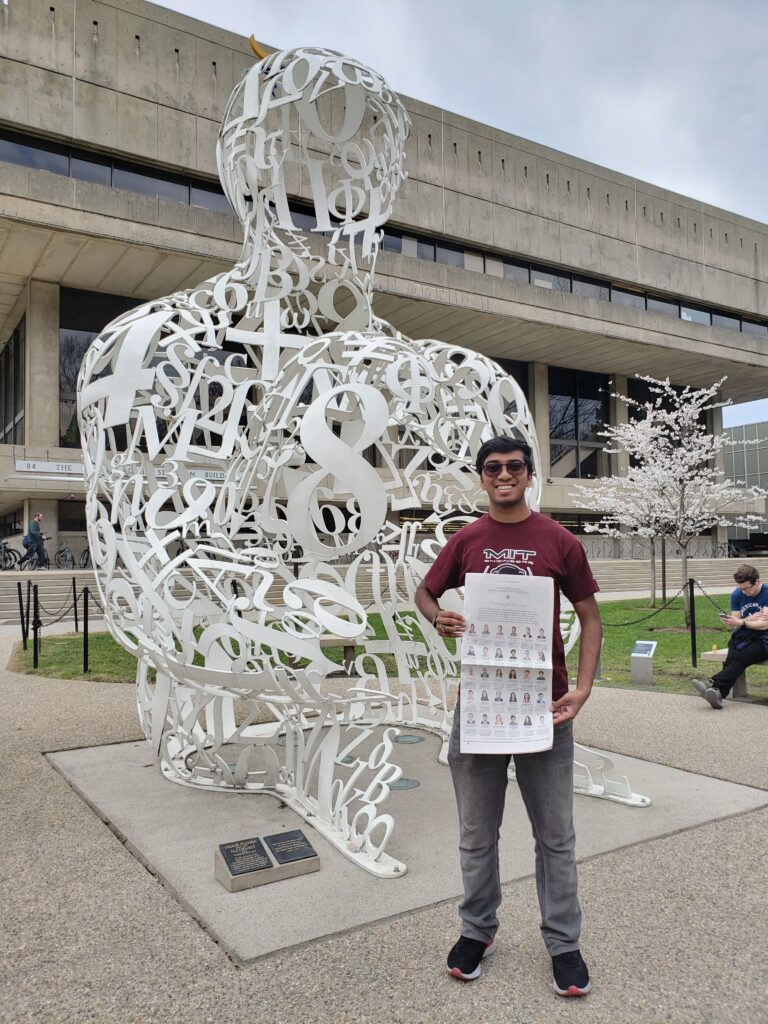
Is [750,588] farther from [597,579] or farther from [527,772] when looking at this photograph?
[597,579]

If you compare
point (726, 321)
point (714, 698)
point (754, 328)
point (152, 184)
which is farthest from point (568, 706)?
point (754, 328)

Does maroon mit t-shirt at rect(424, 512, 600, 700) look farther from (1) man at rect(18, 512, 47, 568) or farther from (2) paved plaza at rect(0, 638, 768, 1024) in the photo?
(1) man at rect(18, 512, 47, 568)

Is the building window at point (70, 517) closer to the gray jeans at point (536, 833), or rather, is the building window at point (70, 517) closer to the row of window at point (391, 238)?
the row of window at point (391, 238)

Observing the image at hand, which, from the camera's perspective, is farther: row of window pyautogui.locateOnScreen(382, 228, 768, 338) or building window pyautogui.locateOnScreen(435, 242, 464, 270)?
building window pyautogui.locateOnScreen(435, 242, 464, 270)

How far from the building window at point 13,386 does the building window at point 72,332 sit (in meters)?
1.09

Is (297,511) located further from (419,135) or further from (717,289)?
(717,289)

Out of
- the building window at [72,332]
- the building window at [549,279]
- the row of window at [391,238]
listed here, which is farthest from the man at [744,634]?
the building window at [549,279]

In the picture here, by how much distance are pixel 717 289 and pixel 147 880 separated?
111 ft

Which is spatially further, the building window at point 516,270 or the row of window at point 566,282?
the building window at point 516,270

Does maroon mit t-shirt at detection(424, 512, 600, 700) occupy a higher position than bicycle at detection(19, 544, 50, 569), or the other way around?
maroon mit t-shirt at detection(424, 512, 600, 700)

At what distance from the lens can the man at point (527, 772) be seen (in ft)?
8.36

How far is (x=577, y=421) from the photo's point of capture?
3309 cm

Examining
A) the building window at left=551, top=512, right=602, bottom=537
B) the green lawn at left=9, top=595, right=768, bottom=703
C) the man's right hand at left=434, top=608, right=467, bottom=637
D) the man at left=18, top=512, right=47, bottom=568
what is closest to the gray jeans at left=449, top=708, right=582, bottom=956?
the man's right hand at left=434, top=608, right=467, bottom=637

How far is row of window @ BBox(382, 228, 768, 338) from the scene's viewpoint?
25281mm
